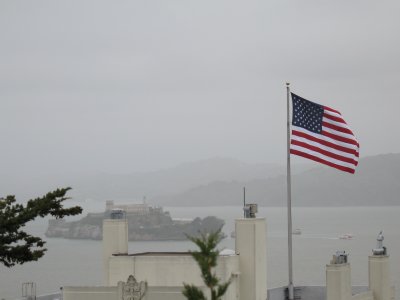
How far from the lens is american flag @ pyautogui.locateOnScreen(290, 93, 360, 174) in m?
30.2

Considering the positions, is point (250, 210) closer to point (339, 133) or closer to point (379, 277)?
point (339, 133)

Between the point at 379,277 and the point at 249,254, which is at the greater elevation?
the point at 249,254

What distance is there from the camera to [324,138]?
30.7 m

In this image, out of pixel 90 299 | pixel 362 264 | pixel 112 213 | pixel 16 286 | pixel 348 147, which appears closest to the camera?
pixel 90 299

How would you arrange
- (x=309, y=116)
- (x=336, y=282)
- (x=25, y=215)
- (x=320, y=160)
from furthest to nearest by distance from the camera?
(x=309, y=116)
(x=320, y=160)
(x=336, y=282)
(x=25, y=215)

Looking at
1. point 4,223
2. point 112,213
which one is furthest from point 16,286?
point 4,223

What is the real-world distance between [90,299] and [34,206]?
589cm

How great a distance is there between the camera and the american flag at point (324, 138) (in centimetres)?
3020

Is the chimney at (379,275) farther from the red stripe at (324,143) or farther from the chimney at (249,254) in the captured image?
the red stripe at (324,143)

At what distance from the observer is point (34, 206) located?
76.0ft

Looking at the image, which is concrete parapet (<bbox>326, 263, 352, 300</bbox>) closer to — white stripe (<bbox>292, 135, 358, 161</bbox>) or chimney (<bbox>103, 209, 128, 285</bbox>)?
white stripe (<bbox>292, 135, 358, 161</bbox>)

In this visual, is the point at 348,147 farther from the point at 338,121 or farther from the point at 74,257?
the point at 74,257

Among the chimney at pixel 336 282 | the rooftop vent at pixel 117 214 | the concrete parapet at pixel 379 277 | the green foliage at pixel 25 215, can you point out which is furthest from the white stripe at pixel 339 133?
the green foliage at pixel 25 215

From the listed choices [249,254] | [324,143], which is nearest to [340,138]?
[324,143]
